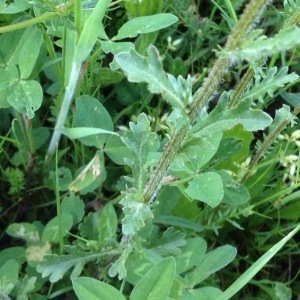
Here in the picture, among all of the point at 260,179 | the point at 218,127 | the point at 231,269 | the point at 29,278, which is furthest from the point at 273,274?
the point at 218,127

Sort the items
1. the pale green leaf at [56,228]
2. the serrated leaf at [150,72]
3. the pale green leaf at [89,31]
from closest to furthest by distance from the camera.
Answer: the serrated leaf at [150,72]
the pale green leaf at [89,31]
the pale green leaf at [56,228]

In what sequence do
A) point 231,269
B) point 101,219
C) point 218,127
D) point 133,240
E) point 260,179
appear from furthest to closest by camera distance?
point 231,269
point 260,179
point 101,219
point 133,240
point 218,127

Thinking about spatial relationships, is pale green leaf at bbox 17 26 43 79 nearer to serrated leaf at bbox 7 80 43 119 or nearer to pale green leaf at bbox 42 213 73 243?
serrated leaf at bbox 7 80 43 119

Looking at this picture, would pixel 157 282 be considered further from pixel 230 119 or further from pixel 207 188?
pixel 230 119

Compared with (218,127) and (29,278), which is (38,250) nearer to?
(29,278)

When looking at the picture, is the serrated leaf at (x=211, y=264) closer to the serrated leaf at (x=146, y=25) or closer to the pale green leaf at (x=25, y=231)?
the pale green leaf at (x=25, y=231)

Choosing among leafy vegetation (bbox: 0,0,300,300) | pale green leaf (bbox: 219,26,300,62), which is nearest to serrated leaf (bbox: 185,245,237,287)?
leafy vegetation (bbox: 0,0,300,300)

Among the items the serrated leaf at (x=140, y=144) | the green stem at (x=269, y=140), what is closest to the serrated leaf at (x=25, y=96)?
the serrated leaf at (x=140, y=144)
